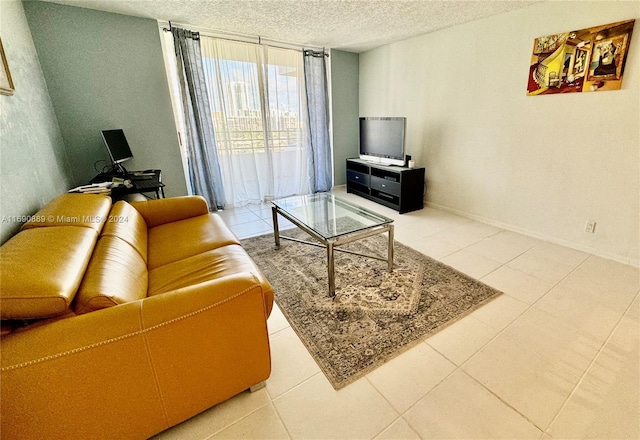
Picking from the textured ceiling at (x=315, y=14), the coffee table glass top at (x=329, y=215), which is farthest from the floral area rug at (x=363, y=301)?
the textured ceiling at (x=315, y=14)

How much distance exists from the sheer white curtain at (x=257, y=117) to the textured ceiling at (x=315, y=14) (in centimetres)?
30

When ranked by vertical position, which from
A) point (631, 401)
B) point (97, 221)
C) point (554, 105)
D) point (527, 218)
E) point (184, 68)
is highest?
point (184, 68)

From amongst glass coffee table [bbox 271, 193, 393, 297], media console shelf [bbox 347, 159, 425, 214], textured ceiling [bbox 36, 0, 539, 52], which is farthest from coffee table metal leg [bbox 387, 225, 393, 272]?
textured ceiling [bbox 36, 0, 539, 52]

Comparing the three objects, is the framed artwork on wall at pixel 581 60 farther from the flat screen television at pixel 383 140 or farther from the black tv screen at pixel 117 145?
the black tv screen at pixel 117 145

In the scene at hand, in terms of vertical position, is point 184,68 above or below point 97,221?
above

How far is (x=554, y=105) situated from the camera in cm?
263

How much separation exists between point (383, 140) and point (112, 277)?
3.75 metres

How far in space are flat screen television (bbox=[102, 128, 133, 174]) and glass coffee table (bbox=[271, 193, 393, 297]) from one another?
1.69 meters

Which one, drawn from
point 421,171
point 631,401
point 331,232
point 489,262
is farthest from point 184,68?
point 631,401

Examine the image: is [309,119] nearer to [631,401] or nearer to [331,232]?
[331,232]

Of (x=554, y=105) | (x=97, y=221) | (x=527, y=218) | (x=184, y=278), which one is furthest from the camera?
(x=527, y=218)

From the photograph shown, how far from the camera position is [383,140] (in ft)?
13.6

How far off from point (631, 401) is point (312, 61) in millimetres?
4636

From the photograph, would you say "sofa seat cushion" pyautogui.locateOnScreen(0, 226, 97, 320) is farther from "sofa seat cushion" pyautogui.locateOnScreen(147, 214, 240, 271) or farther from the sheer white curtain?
the sheer white curtain
